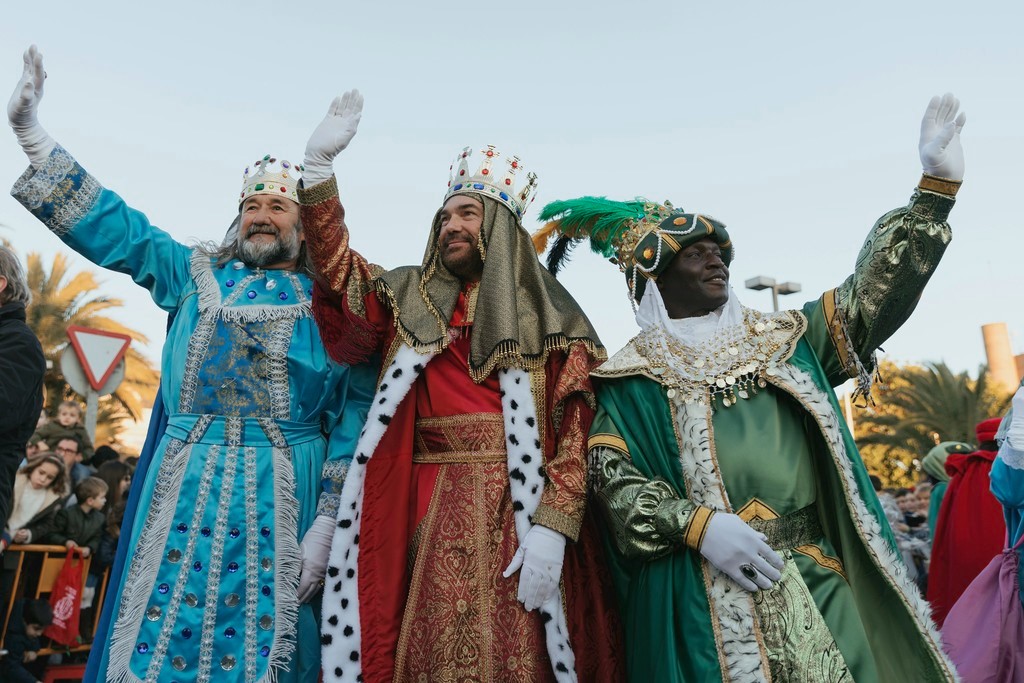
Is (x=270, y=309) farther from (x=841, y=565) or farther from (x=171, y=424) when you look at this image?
(x=841, y=565)

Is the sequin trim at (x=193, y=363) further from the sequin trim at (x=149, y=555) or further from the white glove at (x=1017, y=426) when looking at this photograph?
the white glove at (x=1017, y=426)

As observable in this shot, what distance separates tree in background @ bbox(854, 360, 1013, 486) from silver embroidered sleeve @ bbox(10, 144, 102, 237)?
16.5 meters

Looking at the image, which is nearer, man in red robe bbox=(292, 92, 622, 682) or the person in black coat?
man in red robe bbox=(292, 92, 622, 682)

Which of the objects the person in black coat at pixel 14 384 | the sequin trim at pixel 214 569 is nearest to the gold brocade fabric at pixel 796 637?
the sequin trim at pixel 214 569

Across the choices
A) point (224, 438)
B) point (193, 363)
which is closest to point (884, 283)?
point (224, 438)

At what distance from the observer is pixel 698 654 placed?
2.90 m

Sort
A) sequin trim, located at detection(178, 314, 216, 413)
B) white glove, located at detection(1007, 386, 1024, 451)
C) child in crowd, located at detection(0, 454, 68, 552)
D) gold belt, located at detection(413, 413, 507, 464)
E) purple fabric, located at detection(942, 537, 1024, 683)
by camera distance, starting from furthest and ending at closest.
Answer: child in crowd, located at detection(0, 454, 68, 552) → purple fabric, located at detection(942, 537, 1024, 683) → white glove, located at detection(1007, 386, 1024, 451) → sequin trim, located at detection(178, 314, 216, 413) → gold belt, located at detection(413, 413, 507, 464)

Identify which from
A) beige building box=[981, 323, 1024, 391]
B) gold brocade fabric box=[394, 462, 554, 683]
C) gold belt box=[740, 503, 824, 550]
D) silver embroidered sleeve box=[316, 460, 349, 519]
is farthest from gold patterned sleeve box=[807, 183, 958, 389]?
beige building box=[981, 323, 1024, 391]

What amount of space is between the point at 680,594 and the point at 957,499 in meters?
3.50

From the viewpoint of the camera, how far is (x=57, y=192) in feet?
12.3

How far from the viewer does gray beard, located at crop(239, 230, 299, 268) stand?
3.98 m

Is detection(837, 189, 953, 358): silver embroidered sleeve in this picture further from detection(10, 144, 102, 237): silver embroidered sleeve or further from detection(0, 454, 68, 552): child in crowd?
detection(0, 454, 68, 552): child in crowd

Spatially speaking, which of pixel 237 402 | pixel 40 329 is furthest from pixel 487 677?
pixel 40 329

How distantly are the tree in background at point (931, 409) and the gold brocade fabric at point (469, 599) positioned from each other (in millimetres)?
16039
